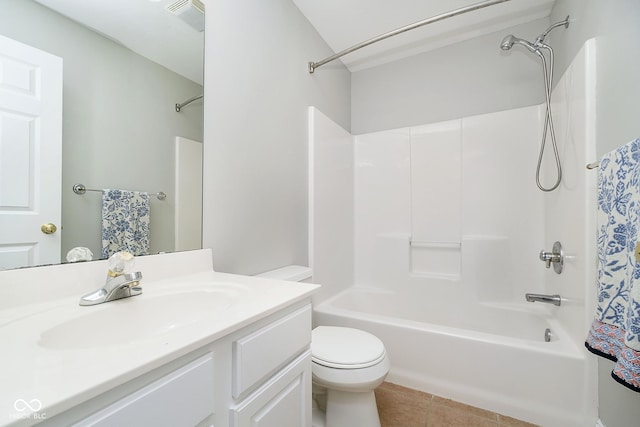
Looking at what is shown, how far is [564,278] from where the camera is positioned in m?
1.51

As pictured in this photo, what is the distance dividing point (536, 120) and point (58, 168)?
2.65 meters

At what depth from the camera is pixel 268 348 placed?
73 cm

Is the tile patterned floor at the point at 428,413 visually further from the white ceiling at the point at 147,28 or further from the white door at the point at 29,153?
the white ceiling at the point at 147,28

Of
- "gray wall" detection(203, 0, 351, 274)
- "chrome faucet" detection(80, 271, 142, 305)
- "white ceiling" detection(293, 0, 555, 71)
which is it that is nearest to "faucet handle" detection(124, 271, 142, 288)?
"chrome faucet" detection(80, 271, 142, 305)

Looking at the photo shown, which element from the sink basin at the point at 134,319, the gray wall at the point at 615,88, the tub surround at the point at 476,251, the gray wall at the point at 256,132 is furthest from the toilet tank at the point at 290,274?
the gray wall at the point at 615,88

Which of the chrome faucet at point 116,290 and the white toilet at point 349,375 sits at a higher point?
the chrome faucet at point 116,290

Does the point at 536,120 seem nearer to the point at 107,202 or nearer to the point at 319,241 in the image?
the point at 319,241

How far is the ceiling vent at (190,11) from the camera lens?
1.08 meters

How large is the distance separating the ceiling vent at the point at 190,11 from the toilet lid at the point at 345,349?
5.05 ft

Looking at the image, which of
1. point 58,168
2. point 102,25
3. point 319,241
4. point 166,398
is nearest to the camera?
point 166,398

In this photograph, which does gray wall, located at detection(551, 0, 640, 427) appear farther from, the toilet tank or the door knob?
the door knob

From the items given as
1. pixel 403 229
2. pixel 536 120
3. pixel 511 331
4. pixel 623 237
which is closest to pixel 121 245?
pixel 623 237

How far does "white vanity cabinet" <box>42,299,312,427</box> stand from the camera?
0.42 metres

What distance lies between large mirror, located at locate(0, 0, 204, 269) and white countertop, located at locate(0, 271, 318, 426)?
214mm
